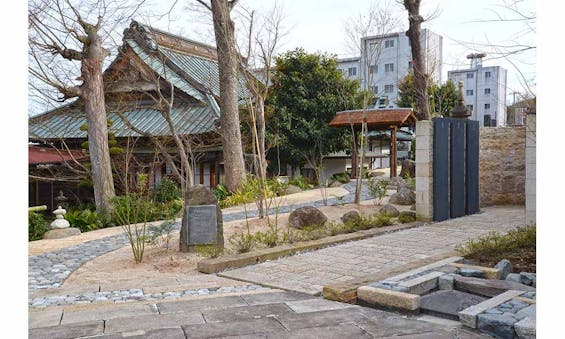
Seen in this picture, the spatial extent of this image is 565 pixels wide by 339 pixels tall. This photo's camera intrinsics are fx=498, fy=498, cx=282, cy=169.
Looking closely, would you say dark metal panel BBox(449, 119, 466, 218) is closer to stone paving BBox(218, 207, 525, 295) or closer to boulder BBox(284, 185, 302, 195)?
stone paving BBox(218, 207, 525, 295)

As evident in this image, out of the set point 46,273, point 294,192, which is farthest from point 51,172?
point 46,273

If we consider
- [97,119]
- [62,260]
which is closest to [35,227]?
[97,119]

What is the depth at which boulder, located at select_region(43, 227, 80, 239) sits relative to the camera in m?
10.3

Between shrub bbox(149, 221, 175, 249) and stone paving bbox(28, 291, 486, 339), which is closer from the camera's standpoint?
stone paving bbox(28, 291, 486, 339)

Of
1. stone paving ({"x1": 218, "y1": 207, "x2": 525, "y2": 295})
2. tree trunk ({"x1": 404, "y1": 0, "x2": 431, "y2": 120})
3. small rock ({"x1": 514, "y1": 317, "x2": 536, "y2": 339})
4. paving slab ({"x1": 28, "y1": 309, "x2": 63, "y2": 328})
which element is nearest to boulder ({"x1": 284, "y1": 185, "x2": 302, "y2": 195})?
tree trunk ({"x1": 404, "y1": 0, "x2": 431, "y2": 120})

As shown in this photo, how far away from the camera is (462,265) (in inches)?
215

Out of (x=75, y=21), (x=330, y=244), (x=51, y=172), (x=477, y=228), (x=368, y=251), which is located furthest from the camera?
(x=51, y=172)

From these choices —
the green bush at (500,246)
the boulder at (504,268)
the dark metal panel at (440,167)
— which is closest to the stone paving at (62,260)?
the boulder at (504,268)

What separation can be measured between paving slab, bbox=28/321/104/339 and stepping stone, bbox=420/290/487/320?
2647mm

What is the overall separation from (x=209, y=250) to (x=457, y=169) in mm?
6122

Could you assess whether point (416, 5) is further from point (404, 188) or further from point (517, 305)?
point (517, 305)

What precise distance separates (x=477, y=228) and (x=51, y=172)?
1140 centimetres

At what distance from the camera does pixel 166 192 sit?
15.0 meters

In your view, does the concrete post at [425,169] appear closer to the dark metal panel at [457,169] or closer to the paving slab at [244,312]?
the dark metal panel at [457,169]
